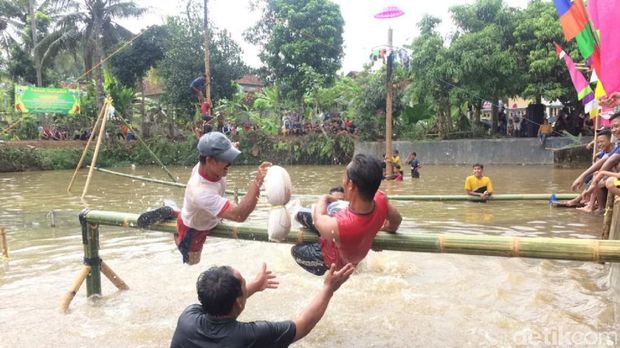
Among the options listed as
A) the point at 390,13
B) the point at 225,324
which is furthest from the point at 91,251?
the point at 390,13

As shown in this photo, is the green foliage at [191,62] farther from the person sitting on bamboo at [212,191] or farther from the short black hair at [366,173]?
the short black hair at [366,173]

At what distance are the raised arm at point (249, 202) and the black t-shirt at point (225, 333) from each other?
0.93 metres

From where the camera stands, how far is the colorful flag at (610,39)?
15.2 feet

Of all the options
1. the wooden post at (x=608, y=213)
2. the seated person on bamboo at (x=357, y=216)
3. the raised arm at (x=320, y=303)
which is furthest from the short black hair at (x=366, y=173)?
the wooden post at (x=608, y=213)

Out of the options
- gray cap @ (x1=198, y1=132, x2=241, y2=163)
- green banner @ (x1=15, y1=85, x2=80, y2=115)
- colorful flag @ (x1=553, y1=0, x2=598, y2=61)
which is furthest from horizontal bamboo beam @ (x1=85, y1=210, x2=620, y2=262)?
green banner @ (x1=15, y1=85, x2=80, y2=115)

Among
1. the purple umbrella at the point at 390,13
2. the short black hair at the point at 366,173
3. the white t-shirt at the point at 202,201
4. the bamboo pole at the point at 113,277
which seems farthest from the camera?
the purple umbrella at the point at 390,13

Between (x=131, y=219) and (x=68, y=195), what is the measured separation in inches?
448

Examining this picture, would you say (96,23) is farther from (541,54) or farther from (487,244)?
(487,244)

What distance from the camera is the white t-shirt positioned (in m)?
3.57

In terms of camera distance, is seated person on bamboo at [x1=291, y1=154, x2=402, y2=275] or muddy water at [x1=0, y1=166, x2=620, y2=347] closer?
seated person on bamboo at [x1=291, y1=154, x2=402, y2=275]

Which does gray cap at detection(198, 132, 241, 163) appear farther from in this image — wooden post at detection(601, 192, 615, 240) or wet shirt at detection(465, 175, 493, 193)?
wet shirt at detection(465, 175, 493, 193)

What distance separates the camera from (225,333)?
8.28 feet

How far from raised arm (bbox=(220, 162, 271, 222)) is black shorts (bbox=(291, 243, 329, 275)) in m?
0.56

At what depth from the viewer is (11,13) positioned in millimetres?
30266
